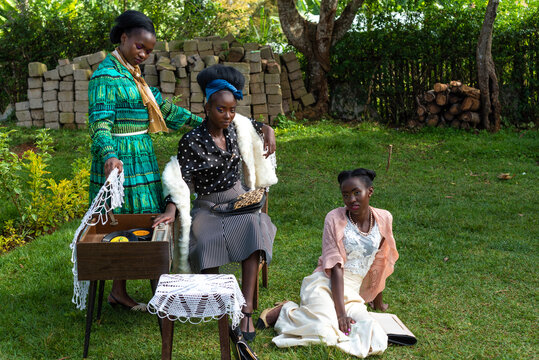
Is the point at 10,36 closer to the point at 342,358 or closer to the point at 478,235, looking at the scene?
the point at 478,235

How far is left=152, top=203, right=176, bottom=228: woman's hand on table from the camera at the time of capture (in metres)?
3.74

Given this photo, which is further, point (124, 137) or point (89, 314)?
point (124, 137)

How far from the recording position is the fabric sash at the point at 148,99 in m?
3.99

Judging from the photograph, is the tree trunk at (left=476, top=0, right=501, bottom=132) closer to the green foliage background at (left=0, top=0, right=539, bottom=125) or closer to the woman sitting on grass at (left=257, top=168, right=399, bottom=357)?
the green foliage background at (left=0, top=0, right=539, bottom=125)

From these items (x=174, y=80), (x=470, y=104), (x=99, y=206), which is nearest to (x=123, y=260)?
(x=99, y=206)

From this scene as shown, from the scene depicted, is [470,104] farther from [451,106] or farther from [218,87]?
[218,87]

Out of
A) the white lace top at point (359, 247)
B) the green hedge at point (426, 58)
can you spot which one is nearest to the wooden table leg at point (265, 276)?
the white lace top at point (359, 247)

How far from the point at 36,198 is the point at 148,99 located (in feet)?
9.65

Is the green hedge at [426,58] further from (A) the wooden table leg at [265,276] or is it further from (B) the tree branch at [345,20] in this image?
(A) the wooden table leg at [265,276]

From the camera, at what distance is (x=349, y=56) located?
12.7 metres

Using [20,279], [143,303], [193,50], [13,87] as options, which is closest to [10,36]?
[13,87]

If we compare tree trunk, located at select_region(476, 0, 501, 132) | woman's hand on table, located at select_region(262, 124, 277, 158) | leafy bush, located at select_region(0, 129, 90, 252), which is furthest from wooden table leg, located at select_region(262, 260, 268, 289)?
tree trunk, located at select_region(476, 0, 501, 132)

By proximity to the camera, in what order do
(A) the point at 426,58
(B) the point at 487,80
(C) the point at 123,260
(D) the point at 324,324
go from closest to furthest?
(C) the point at 123,260 < (D) the point at 324,324 < (B) the point at 487,80 < (A) the point at 426,58

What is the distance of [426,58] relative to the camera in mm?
12078
